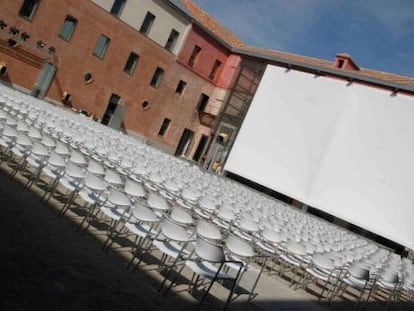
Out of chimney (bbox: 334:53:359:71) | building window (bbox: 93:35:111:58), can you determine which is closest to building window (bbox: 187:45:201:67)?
building window (bbox: 93:35:111:58)

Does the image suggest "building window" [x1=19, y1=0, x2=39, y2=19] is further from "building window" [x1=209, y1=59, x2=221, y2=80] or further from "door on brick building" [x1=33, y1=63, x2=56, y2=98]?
"building window" [x1=209, y1=59, x2=221, y2=80]

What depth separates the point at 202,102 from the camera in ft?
99.6

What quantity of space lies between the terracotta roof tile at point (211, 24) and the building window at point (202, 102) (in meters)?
4.32

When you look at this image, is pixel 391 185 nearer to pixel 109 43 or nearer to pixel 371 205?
pixel 371 205

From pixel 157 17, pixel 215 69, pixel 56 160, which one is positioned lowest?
pixel 56 160

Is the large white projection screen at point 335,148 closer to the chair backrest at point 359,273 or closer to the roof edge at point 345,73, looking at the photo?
the roof edge at point 345,73

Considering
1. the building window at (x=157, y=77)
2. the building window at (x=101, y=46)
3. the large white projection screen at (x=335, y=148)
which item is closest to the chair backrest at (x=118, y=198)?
the large white projection screen at (x=335, y=148)

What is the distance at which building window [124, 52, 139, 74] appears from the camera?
25.8 m

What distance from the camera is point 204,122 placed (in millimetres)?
30375

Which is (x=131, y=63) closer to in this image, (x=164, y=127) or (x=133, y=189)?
(x=164, y=127)

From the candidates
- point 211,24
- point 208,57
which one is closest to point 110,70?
point 208,57

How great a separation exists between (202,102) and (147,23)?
719cm

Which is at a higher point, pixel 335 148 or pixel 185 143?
pixel 335 148

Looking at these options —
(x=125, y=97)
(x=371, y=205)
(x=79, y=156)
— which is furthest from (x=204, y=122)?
(x=79, y=156)
